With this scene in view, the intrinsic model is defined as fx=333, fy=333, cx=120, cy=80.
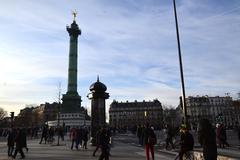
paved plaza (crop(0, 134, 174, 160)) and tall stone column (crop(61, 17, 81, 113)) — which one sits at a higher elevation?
tall stone column (crop(61, 17, 81, 113))

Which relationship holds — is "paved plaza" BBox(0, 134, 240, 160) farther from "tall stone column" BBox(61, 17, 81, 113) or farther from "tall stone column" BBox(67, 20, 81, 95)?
"tall stone column" BBox(61, 17, 81, 113)

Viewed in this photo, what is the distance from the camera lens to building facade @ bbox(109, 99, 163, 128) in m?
171

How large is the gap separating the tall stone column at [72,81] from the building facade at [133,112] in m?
68.1

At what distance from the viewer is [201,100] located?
17850 cm

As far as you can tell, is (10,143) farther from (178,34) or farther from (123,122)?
(123,122)

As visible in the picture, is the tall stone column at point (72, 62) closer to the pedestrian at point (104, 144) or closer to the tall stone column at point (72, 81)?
the tall stone column at point (72, 81)

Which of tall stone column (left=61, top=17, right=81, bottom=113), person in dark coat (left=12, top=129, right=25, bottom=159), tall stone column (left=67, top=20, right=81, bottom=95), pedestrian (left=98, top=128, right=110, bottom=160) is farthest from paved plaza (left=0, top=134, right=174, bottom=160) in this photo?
tall stone column (left=61, top=17, right=81, bottom=113)

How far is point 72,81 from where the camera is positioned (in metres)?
101

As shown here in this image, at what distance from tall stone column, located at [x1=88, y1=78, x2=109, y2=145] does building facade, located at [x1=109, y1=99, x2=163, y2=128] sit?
142 meters

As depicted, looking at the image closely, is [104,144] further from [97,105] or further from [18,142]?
[97,105]

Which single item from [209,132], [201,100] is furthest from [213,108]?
[209,132]

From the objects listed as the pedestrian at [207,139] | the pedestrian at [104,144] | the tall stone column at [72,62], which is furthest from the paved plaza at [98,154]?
the tall stone column at [72,62]

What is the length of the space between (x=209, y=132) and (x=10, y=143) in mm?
14878

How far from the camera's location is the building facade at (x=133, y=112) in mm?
171375
